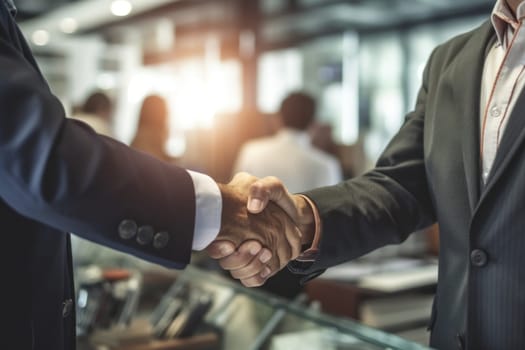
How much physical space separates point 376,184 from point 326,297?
5.45 ft

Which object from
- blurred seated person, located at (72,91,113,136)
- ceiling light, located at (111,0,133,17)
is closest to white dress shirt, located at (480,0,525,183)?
blurred seated person, located at (72,91,113,136)

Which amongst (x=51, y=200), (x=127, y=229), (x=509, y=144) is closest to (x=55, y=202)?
(x=51, y=200)

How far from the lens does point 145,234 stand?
101 centimetres

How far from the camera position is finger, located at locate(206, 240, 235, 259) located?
4.29ft

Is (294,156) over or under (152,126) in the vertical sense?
under

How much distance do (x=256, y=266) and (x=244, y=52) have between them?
6.53m

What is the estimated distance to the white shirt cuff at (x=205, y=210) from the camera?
1.15m

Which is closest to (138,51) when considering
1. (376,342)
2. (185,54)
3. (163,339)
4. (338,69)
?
(185,54)

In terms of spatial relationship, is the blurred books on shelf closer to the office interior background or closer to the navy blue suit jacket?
the navy blue suit jacket

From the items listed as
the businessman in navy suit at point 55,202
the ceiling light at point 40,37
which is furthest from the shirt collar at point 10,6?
the ceiling light at point 40,37

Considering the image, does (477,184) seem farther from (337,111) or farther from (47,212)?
(337,111)

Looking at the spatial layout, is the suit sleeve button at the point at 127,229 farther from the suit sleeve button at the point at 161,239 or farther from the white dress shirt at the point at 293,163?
the white dress shirt at the point at 293,163

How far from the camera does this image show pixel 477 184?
4.12 ft

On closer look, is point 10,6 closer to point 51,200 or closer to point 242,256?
point 51,200
